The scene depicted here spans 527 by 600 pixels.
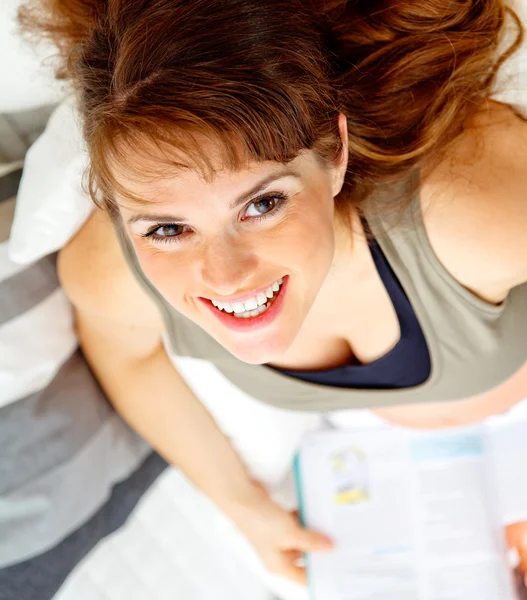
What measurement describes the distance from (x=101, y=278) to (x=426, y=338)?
464 millimetres

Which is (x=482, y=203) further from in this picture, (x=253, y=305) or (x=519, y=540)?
(x=519, y=540)

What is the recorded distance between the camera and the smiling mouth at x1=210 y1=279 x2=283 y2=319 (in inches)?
29.1

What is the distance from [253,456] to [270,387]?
0.25m

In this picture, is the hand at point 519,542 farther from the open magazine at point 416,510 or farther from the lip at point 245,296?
the lip at point 245,296

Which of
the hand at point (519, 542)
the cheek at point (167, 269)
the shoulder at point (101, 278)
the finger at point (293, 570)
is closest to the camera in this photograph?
the cheek at point (167, 269)

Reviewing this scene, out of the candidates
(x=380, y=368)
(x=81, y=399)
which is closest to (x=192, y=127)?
(x=380, y=368)

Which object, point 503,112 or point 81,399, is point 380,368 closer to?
point 503,112

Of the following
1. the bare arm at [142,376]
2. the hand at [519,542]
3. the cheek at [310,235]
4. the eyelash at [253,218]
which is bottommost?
the hand at [519,542]

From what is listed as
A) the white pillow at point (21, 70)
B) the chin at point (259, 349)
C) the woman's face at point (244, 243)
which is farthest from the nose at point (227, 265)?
the white pillow at point (21, 70)

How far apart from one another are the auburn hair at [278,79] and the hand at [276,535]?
60 cm

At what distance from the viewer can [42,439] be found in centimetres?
101

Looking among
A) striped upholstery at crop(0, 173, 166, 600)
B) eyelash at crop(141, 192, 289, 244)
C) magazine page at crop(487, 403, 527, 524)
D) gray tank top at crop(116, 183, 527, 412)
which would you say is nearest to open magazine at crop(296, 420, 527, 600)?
magazine page at crop(487, 403, 527, 524)

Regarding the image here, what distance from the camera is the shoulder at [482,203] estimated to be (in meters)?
0.76

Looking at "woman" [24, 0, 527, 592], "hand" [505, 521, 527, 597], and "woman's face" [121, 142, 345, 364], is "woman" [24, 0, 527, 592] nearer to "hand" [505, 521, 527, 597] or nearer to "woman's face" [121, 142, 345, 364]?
"woman's face" [121, 142, 345, 364]
